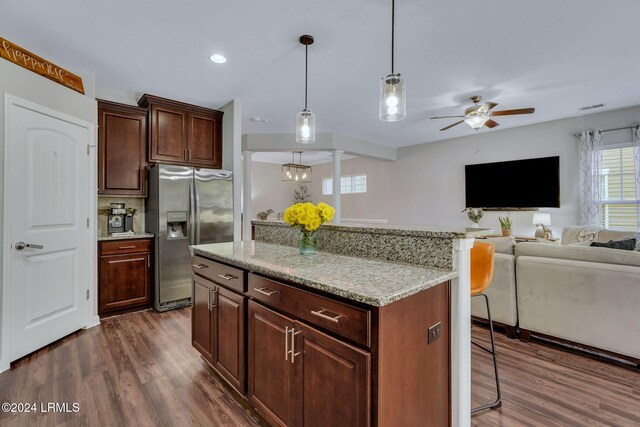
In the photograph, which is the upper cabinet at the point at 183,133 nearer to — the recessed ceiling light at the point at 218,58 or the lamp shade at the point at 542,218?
the recessed ceiling light at the point at 218,58

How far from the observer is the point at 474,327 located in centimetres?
307

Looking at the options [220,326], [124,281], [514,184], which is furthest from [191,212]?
[514,184]

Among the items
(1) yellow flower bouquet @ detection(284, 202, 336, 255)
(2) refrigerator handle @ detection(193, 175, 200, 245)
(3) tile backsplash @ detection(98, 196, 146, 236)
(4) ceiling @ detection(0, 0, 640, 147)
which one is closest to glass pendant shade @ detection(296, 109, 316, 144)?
(4) ceiling @ detection(0, 0, 640, 147)

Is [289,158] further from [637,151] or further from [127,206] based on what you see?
[637,151]

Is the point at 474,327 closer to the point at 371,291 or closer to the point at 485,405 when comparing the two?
the point at 485,405

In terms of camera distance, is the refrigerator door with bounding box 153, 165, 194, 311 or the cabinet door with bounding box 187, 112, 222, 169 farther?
the cabinet door with bounding box 187, 112, 222, 169

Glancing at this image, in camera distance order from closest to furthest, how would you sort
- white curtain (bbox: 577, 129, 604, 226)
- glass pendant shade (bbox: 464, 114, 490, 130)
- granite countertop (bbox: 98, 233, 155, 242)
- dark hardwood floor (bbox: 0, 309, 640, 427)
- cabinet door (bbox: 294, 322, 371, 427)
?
1. cabinet door (bbox: 294, 322, 371, 427)
2. dark hardwood floor (bbox: 0, 309, 640, 427)
3. granite countertop (bbox: 98, 233, 155, 242)
4. glass pendant shade (bbox: 464, 114, 490, 130)
5. white curtain (bbox: 577, 129, 604, 226)

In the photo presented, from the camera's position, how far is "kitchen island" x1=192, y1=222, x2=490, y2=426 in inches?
43.8

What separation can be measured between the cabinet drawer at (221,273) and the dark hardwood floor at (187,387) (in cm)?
75

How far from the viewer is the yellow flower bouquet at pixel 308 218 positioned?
182cm

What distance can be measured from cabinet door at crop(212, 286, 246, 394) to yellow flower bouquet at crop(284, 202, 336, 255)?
1.68 ft

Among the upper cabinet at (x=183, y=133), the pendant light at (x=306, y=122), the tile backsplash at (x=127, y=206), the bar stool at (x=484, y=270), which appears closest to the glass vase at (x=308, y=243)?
the bar stool at (x=484, y=270)

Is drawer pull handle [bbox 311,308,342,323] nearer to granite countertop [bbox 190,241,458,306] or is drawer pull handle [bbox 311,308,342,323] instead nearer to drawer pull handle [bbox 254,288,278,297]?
granite countertop [bbox 190,241,458,306]

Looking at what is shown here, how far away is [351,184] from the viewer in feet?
28.6
